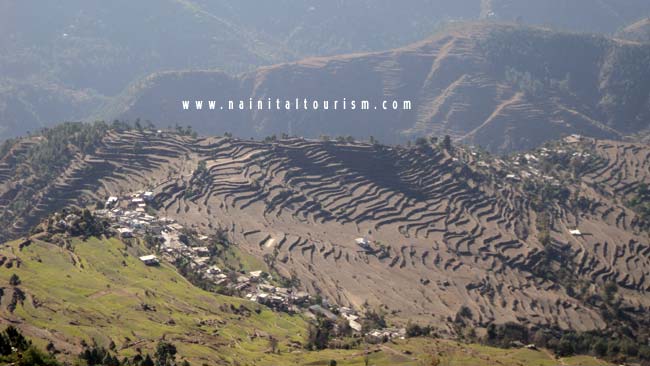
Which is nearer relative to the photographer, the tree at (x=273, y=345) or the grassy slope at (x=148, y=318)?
the grassy slope at (x=148, y=318)

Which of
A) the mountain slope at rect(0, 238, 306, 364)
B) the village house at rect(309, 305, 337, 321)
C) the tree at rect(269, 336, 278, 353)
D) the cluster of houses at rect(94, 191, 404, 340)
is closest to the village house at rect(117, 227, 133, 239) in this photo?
the cluster of houses at rect(94, 191, 404, 340)

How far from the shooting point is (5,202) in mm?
132875

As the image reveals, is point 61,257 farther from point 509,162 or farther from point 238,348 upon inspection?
point 509,162

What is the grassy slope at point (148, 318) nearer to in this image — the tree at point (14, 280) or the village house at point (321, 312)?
the tree at point (14, 280)

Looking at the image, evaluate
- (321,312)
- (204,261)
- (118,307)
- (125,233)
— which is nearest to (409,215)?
(204,261)

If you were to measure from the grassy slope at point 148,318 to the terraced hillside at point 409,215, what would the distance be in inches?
809

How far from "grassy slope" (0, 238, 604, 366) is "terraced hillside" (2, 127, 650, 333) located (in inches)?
809

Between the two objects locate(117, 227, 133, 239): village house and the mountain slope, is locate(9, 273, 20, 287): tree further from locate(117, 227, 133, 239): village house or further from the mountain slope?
locate(117, 227, 133, 239): village house

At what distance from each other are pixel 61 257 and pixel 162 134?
218 feet

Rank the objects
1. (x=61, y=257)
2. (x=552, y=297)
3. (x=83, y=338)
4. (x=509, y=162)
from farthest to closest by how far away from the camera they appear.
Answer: (x=509, y=162) < (x=552, y=297) < (x=61, y=257) < (x=83, y=338)

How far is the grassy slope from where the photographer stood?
6425 centimetres

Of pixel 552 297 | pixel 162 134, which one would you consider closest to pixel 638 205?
pixel 552 297

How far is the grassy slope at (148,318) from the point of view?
211 feet

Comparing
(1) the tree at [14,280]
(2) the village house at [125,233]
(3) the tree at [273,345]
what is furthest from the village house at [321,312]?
(1) the tree at [14,280]
